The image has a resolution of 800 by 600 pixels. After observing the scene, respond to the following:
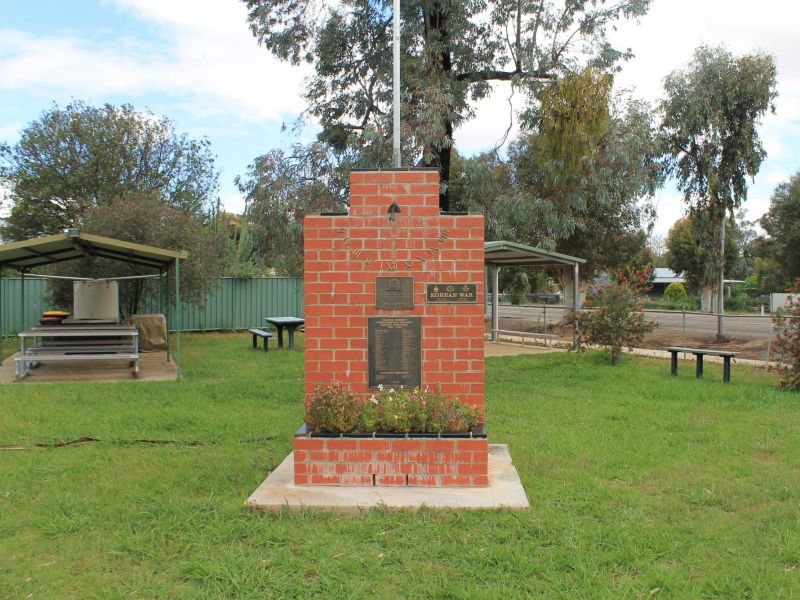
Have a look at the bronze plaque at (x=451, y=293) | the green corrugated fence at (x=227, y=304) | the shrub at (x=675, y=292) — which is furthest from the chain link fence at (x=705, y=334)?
the shrub at (x=675, y=292)

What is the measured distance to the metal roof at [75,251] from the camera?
11.1 meters

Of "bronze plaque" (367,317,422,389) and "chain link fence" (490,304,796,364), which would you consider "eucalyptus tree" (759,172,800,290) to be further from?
"bronze plaque" (367,317,422,389)

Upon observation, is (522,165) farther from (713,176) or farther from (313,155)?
(313,155)

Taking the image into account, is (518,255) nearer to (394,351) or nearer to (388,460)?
(394,351)

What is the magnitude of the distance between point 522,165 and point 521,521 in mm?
21013

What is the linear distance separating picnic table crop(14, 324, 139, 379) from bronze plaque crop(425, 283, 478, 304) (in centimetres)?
758

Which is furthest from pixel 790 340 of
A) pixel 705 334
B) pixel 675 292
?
pixel 675 292

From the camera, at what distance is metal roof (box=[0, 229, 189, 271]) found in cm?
1108

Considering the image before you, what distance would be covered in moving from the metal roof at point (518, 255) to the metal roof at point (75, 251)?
6.29 meters

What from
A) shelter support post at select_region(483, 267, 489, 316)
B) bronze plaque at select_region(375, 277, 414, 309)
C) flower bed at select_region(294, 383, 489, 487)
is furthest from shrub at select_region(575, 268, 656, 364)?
flower bed at select_region(294, 383, 489, 487)

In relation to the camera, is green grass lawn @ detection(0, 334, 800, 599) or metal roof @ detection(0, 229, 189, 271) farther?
metal roof @ detection(0, 229, 189, 271)

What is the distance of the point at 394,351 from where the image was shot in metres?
5.44

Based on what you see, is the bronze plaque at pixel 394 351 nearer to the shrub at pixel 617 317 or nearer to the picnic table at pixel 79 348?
the picnic table at pixel 79 348

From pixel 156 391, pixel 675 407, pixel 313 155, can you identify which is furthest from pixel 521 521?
pixel 313 155
